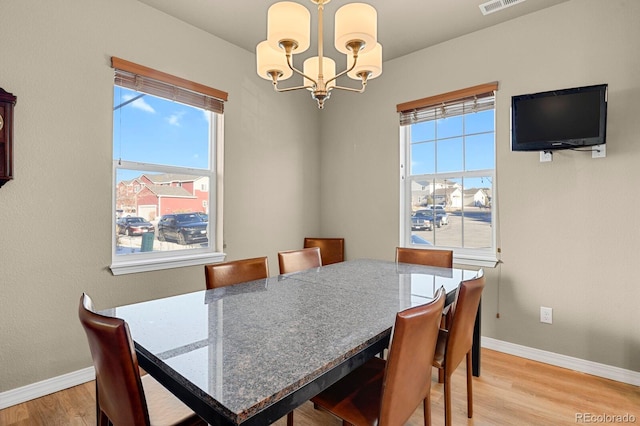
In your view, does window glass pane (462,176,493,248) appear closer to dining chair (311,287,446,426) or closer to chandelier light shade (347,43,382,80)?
chandelier light shade (347,43,382,80)

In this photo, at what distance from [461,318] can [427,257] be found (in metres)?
1.09

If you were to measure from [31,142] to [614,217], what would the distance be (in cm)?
391

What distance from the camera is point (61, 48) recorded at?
7.06ft

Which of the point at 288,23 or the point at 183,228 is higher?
the point at 288,23

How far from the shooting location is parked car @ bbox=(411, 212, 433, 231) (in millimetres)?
3301

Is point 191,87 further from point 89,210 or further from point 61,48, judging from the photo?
point 89,210

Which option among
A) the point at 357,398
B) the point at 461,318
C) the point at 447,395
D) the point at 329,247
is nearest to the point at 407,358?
the point at 357,398

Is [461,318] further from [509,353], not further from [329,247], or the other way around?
[329,247]

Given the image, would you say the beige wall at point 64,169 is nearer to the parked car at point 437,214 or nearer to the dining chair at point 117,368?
the dining chair at point 117,368

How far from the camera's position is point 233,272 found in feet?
6.36

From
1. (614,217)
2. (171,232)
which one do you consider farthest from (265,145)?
(614,217)

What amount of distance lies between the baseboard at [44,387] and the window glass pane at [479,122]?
3615 millimetres

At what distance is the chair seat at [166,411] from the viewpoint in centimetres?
112

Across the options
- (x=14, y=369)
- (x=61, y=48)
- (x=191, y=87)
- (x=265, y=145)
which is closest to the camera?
(x=14, y=369)
